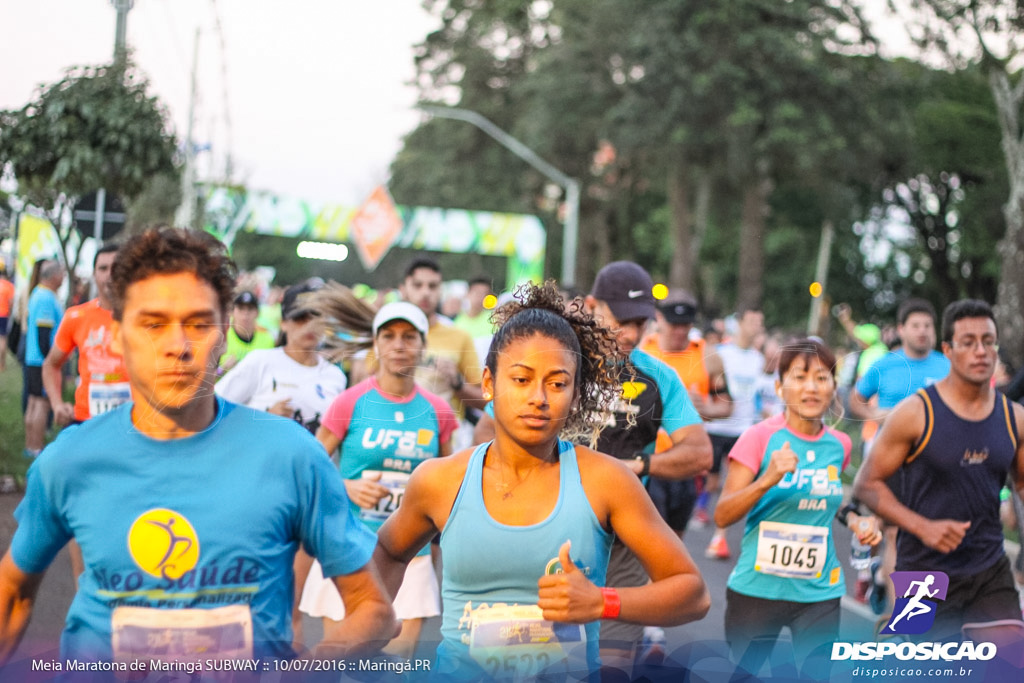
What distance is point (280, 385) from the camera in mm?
6309

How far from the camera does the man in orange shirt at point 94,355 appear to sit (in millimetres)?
6652

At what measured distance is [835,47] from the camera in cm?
3164

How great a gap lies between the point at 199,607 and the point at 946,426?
3.32 meters

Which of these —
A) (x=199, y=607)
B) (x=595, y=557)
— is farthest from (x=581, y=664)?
(x=199, y=607)

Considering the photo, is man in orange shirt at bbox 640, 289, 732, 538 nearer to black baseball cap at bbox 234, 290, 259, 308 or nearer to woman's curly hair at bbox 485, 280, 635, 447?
black baseball cap at bbox 234, 290, 259, 308

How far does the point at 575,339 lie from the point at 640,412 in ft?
6.78

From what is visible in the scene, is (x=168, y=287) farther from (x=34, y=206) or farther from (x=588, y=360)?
(x=34, y=206)

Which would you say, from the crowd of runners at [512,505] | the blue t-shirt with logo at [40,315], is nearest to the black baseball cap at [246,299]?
the blue t-shirt with logo at [40,315]

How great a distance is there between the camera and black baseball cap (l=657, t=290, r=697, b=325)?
840cm

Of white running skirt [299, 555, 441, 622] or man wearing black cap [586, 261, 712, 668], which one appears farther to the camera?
white running skirt [299, 555, 441, 622]

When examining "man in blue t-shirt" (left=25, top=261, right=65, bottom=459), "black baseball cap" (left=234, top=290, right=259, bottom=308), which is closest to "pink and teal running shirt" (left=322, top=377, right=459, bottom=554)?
"black baseball cap" (left=234, top=290, right=259, bottom=308)

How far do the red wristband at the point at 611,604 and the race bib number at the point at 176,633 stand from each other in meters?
0.81

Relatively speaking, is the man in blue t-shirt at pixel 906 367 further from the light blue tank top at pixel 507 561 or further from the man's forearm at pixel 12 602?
the man's forearm at pixel 12 602

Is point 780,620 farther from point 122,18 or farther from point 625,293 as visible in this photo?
point 122,18
